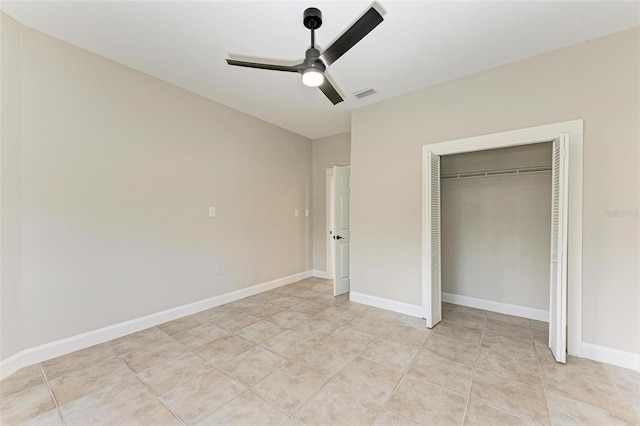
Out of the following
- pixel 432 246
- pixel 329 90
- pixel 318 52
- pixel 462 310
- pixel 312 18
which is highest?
pixel 312 18

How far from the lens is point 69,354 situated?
2510 mm

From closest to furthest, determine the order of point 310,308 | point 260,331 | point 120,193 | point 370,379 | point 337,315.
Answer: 1. point 370,379
2. point 120,193
3. point 260,331
4. point 337,315
5. point 310,308

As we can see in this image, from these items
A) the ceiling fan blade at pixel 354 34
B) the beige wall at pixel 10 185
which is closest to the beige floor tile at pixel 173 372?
the beige wall at pixel 10 185

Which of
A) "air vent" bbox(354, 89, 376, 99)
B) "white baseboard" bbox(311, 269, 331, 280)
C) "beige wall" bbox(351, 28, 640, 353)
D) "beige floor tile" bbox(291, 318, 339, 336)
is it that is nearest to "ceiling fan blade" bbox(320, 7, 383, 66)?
"air vent" bbox(354, 89, 376, 99)

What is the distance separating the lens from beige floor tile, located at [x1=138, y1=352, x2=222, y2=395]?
82.4 inches

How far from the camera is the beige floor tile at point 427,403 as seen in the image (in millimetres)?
1755

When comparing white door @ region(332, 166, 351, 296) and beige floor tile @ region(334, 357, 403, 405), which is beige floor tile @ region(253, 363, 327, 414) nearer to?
beige floor tile @ region(334, 357, 403, 405)

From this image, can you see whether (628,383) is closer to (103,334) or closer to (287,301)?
(287,301)

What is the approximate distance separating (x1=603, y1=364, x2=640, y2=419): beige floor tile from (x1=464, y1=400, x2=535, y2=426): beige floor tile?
874mm

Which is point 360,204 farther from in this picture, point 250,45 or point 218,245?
point 250,45

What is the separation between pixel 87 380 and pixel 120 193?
1780 millimetres

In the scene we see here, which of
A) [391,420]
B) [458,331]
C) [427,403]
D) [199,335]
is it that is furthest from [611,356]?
[199,335]

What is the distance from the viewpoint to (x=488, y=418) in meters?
1.75

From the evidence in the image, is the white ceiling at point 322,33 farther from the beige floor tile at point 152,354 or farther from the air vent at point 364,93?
the beige floor tile at point 152,354
